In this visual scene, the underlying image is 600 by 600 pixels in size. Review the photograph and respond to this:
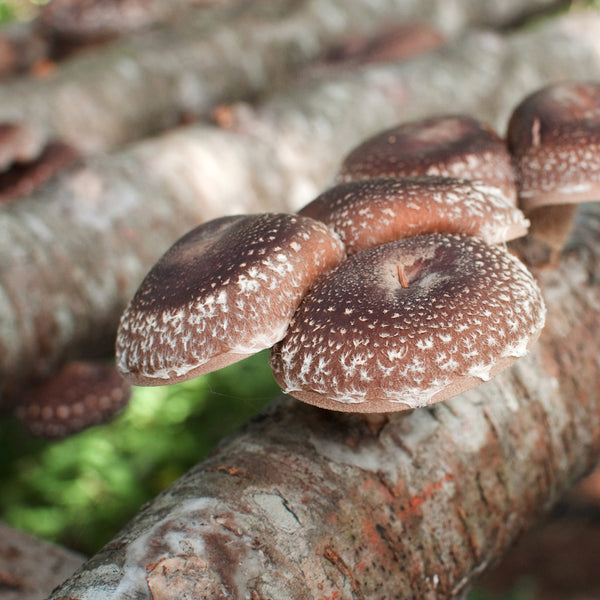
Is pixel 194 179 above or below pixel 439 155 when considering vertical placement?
below

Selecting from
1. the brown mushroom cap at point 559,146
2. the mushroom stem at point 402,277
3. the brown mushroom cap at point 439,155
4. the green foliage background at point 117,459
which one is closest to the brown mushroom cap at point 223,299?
the mushroom stem at point 402,277

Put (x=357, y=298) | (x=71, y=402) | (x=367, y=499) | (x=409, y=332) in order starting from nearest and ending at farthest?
(x=409, y=332)
(x=357, y=298)
(x=367, y=499)
(x=71, y=402)

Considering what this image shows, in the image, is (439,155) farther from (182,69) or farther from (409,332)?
(182,69)

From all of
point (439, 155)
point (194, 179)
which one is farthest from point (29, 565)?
point (194, 179)

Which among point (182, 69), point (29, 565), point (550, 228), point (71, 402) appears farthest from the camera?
point (182, 69)

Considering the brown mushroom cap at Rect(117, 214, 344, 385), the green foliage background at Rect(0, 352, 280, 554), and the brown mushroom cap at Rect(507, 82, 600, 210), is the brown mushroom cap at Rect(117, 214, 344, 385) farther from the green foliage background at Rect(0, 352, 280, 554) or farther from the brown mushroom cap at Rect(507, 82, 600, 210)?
the green foliage background at Rect(0, 352, 280, 554)

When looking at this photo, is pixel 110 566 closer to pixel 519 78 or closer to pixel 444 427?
pixel 444 427

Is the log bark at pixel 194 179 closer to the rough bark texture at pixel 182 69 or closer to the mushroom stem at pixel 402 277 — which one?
the rough bark texture at pixel 182 69

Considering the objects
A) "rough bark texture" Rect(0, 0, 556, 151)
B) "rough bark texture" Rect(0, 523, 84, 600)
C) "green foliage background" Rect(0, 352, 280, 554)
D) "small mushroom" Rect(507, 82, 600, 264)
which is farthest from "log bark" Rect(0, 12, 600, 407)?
"small mushroom" Rect(507, 82, 600, 264)
